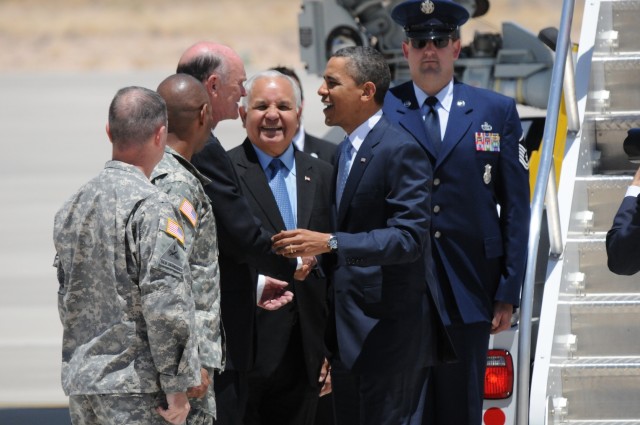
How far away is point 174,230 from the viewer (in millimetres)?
3996

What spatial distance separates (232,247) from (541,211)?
121cm

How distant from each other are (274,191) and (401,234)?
1.14 metres

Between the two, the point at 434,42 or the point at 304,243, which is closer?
the point at 304,243

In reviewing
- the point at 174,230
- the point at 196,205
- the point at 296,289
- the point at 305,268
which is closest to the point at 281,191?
the point at 296,289

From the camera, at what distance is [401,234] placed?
15.0 ft

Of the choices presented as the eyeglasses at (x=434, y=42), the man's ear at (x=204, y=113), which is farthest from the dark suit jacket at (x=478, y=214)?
the man's ear at (x=204, y=113)

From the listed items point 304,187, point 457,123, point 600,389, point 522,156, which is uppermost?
point 457,123

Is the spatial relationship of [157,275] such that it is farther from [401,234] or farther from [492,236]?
[492,236]

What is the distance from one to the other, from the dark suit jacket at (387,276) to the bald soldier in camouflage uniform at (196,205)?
513 millimetres

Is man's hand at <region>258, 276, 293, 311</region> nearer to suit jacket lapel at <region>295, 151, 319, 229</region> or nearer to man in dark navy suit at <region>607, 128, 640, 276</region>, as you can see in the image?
suit jacket lapel at <region>295, 151, 319, 229</region>

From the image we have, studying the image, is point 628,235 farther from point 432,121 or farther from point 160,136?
point 160,136

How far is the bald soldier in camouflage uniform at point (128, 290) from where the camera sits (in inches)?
156

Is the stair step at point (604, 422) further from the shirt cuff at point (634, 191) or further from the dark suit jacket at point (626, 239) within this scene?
the shirt cuff at point (634, 191)

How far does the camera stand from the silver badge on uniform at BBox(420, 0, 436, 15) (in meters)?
5.09
